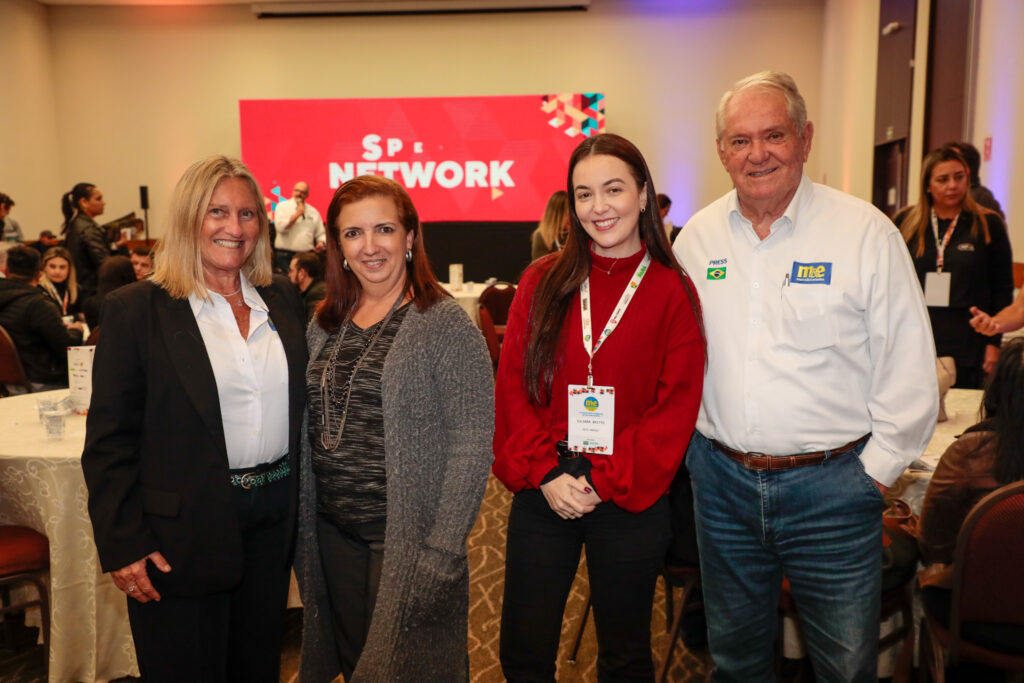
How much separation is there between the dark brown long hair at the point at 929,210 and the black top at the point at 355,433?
119 inches

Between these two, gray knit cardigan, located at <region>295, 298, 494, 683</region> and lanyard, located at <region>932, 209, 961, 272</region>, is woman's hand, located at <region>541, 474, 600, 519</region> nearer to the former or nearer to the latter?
gray knit cardigan, located at <region>295, 298, 494, 683</region>

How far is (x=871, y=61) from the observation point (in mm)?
8836

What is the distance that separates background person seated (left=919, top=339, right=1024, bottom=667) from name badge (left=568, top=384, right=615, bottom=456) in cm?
93

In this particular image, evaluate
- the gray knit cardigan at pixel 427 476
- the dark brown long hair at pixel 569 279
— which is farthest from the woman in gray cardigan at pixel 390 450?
the dark brown long hair at pixel 569 279

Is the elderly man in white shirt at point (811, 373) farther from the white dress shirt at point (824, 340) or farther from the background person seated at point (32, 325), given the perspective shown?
the background person seated at point (32, 325)

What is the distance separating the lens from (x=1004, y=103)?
564 cm

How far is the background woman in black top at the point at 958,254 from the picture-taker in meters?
3.70

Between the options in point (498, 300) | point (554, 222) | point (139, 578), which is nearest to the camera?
point (139, 578)

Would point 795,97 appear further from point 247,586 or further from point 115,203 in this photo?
point 115,203

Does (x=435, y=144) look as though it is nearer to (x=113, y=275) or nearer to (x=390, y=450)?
(x=113, y=275)

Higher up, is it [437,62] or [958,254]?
[437,62]

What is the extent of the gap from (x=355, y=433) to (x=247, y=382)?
0.90ft

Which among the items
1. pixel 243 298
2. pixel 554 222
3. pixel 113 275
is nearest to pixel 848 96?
pixel 554 222

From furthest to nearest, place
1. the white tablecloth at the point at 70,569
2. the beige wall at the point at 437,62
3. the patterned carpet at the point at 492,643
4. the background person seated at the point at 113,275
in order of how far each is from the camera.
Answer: the beige wall at the point at 437,62 → the background person seated at the point at 113,275 → the patterned carpet at the point at 492,643 → the white tablecloth at the point at 70,569
